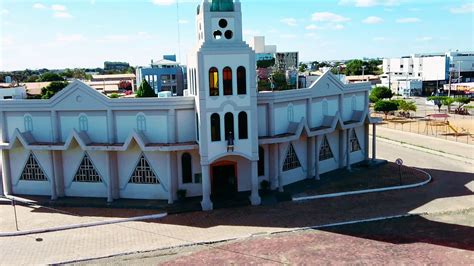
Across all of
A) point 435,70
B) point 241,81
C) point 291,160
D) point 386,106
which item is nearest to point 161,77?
point 386,106

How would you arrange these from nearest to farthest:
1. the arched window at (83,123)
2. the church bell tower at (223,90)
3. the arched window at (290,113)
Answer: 1. the church bell tower at (223,90)
2. the arched window at (83,123)
3. the arched window at (290,113)

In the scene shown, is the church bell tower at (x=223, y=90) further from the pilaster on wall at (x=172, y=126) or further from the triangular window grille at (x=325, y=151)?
the triangular window grille at (x=325, y=151)

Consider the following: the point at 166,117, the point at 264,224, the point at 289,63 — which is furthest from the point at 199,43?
the point at 289,63

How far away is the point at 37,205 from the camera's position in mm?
28219

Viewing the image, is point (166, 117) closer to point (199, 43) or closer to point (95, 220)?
point (199, 43)

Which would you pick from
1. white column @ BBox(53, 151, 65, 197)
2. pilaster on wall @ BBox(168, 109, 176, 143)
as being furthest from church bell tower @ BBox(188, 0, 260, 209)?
white column @ BBox(53, 151, 65, 197)

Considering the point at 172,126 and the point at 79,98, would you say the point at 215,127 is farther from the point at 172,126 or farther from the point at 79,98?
the point at 79,98

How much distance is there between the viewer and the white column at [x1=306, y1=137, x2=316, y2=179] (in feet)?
105

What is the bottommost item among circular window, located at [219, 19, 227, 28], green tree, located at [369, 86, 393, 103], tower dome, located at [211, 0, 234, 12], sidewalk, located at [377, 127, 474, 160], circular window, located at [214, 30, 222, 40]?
sidewalk, located at [377, 127, 474, 160]

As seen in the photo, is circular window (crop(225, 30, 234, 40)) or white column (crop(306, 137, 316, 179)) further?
white column (crop(306, 137, 316, 179))

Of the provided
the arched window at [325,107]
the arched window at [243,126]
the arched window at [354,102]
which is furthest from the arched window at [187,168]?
the arched window at [354,102]

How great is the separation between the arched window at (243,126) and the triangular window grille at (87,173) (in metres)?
9.40

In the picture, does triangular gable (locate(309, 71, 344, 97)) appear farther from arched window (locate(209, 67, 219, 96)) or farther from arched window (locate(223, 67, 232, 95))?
arched window (locate(209, 67, 219, 96))

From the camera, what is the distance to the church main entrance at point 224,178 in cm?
2864
